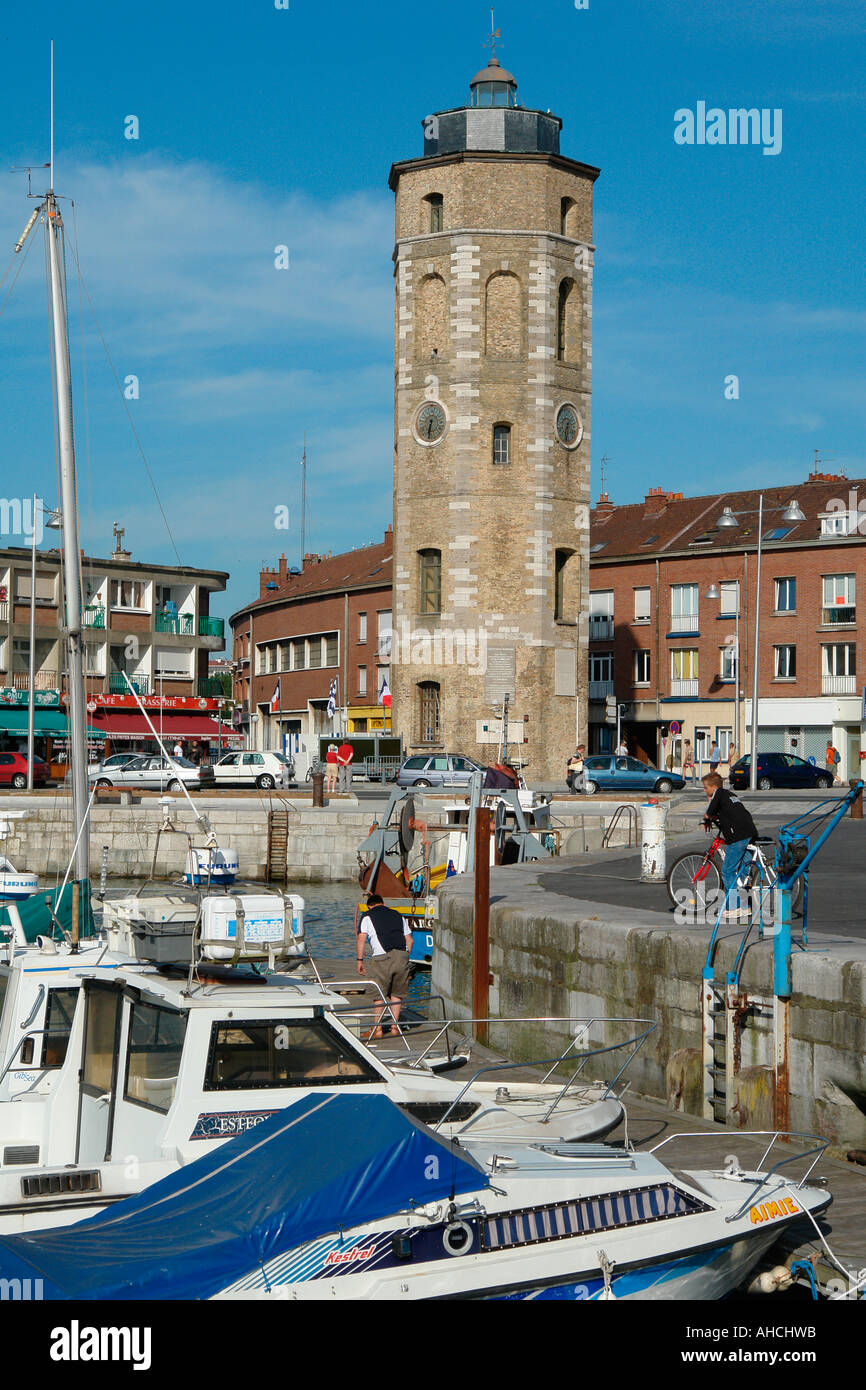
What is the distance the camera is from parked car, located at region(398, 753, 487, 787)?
1828 inches

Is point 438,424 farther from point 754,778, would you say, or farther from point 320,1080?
point 320,1080

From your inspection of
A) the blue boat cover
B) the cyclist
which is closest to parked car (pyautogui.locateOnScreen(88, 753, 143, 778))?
the cyclist

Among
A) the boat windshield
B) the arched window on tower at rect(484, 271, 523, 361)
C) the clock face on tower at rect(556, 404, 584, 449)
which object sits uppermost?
the arched window on tower at rect(484, 271, 523, 361)

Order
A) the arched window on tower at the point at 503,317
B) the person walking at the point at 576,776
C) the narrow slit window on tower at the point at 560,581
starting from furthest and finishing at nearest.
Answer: the narrow slit window on tower at the point at 560,581
the arched window on tower at the point at 503,317
the person walking at the point at 576,776

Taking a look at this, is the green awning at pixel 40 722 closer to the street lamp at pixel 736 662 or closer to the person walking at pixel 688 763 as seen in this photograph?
the person walking at pixel 688 763

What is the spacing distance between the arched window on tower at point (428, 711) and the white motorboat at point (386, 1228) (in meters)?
46.6

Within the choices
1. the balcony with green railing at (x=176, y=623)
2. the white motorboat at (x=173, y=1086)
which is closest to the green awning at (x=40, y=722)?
the balcony with green railing at (x=176, y=623)

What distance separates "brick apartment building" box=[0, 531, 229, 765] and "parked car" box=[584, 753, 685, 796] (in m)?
20.7

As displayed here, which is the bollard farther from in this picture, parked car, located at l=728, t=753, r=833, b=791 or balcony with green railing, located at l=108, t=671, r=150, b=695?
balcony with green railing, located at l=108, t=671, r=150, b=695

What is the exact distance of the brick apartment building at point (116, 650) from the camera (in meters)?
60.7

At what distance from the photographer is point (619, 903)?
17.1m

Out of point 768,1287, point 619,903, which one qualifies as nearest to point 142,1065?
point 768,1287

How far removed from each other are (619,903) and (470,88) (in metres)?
46.5

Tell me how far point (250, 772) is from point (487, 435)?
590 inches
